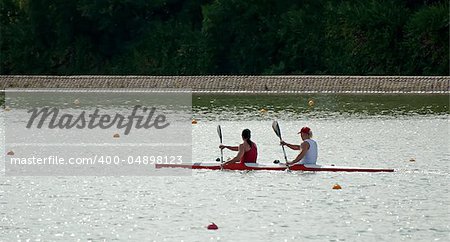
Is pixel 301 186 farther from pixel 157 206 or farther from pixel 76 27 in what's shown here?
pixel 76 27

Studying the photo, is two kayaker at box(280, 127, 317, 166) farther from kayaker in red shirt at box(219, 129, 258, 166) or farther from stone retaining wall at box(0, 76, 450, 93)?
stone retaining wall at box(0, 76, 450, 93)

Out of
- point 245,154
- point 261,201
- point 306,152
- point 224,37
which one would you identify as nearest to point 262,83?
point 224,37

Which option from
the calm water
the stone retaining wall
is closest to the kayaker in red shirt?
the calm water

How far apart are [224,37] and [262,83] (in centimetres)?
696

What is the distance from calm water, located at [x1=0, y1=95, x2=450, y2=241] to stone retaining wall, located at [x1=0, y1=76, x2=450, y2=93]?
15.9 meters

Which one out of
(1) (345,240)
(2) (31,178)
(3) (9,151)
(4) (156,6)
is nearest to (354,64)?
(4) (156,6)

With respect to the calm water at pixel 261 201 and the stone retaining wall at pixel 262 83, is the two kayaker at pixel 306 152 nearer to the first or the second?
the calm water at pixel 261 201

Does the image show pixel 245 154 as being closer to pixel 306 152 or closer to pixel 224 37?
pixel 306 152

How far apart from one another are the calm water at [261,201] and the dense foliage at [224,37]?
801 inches

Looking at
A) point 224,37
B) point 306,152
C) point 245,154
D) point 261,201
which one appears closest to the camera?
point 261,201

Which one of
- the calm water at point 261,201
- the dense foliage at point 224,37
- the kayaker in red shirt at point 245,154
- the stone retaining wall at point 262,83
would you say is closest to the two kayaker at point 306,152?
the calm water at point 261,201

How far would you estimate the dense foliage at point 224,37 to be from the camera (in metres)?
52.3

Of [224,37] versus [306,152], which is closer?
[306,152]

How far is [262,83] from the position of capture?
164 ft
